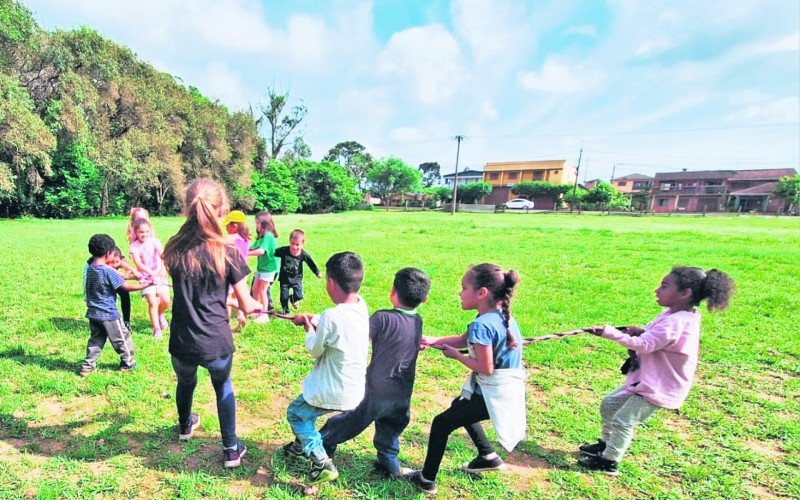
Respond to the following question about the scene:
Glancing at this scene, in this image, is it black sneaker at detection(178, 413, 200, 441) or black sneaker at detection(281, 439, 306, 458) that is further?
black sneaker at detection(178, 413, 200, 441)

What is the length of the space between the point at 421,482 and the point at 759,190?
264 ft

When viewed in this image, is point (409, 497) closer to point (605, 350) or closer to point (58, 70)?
point (605, 350)

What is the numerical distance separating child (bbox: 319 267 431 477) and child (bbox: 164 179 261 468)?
0.99 m

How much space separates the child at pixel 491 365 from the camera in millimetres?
2531

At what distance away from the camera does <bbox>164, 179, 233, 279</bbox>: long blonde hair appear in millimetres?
2627

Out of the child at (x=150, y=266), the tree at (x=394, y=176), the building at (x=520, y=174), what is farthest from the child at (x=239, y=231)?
the building at (x=520, y=174)

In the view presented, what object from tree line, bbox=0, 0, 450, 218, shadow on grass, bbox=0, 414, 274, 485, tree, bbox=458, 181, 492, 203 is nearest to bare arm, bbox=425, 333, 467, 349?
shadow on grass, bbox=0, 414, 274, 485

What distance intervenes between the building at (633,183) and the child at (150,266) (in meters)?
88.8

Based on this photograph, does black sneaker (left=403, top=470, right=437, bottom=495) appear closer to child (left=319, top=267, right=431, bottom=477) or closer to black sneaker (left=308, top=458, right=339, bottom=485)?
child (left=319, top=267, right=431, bottom=477)

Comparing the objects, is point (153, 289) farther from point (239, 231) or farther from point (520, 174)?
point (520, 174)

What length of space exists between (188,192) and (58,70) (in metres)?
31.5

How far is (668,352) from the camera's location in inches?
114

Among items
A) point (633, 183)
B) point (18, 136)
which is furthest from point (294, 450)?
point (633, 183)

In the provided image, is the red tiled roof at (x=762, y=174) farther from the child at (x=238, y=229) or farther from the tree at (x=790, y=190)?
the child at (x=238, y=229)
